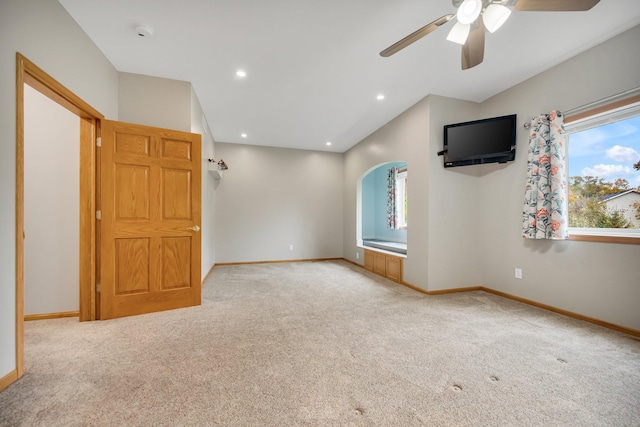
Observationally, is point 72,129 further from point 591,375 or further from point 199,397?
point 591,375

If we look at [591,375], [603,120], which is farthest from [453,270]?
[603,120]

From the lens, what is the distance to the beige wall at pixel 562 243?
2383 mm

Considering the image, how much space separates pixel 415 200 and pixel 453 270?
1.15 m

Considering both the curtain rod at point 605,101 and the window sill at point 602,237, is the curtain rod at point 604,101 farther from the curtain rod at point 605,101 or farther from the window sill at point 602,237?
the window sill at point 602,237

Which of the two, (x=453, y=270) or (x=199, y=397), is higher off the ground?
(x=453, y=270)

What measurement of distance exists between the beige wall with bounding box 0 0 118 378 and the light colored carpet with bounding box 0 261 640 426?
1.79 ft

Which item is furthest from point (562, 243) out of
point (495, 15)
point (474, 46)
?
point (495, 15)

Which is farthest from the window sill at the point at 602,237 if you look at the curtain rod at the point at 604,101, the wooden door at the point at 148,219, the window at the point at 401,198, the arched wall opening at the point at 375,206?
the wooden door at the point at 148,219

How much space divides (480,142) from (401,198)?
2943 millimetres

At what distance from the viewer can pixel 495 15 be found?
1.69 meters

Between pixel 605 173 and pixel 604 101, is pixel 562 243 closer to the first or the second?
pixel 605 173

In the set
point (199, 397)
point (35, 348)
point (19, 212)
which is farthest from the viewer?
point (35, 348)

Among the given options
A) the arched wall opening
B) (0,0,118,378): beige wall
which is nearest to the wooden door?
(0,0,118,378): beige wall

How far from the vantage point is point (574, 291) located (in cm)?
275
